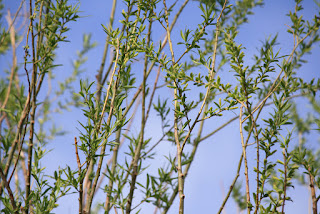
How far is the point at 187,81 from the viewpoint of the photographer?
44.1 inches

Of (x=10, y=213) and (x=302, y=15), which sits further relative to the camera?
(x=302, y=15)

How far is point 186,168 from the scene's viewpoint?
4.94ft

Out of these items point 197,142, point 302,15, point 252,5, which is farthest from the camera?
point 252,5

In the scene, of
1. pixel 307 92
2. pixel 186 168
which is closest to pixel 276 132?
pixel 307 92

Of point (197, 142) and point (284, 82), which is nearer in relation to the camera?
point (284, 82)

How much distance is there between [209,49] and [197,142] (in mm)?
521

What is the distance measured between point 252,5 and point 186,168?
1104mm

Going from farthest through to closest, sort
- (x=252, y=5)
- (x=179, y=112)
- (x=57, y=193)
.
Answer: (x=252, y=5), (x=57, y=193), (x=179, y=112)

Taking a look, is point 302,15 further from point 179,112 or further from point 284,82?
point 179,112

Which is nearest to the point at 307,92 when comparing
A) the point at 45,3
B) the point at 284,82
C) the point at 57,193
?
the point at 284,82

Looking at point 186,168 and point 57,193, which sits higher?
point 186,168

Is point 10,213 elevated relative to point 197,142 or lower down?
lower down

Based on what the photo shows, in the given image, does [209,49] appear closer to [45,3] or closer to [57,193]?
[45,3]

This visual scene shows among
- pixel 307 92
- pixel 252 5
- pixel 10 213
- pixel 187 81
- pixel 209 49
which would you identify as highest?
pixel 252 5
